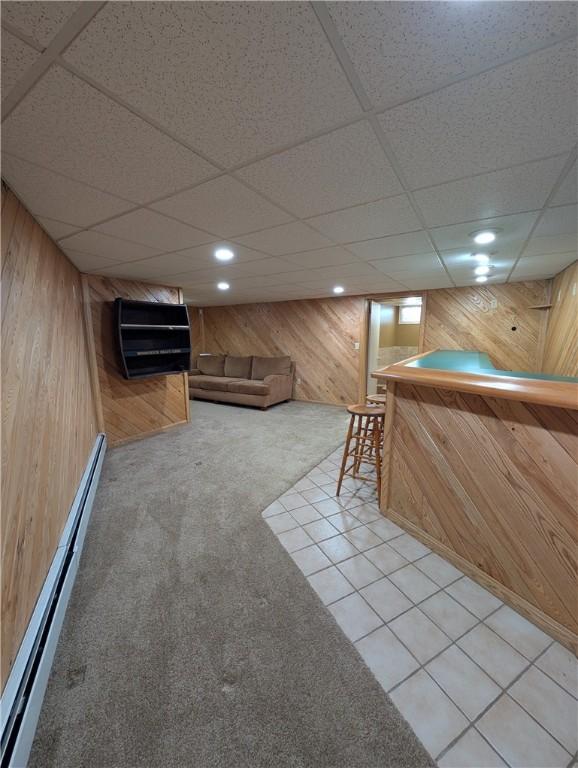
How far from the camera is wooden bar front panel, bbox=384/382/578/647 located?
138 centimetres

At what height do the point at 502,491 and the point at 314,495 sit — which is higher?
the point at 502,491

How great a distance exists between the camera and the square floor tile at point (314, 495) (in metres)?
2.58

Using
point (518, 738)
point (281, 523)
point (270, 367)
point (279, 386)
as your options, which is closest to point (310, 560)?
point (281, 523)

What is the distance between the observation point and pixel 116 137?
104 cm

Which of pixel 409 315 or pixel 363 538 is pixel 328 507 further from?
pixel 409 315

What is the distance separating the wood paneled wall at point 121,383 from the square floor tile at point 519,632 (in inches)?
161

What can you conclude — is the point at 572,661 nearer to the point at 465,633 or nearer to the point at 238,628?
the point at 465,633

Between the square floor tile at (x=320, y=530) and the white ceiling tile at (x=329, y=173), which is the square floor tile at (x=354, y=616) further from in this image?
the white ceiling tile at (x=329, y=173)

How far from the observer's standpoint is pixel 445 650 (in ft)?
4.42

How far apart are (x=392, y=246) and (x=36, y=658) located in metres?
3.20

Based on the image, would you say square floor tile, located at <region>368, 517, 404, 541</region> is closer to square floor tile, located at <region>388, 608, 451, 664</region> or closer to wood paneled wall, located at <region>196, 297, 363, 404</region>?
square floor tile, located at <region>388, 608, 451, 664</region>

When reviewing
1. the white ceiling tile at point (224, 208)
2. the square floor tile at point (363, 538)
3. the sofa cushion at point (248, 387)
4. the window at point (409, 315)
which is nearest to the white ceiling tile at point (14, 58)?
the white ceiling tile at point (224, 208)

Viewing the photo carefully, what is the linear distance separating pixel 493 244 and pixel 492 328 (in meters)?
2.42

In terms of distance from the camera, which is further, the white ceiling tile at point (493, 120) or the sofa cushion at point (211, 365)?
the sofa cushion at point (211, 365)
